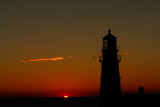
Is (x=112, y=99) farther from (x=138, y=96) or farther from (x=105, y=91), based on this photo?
(x=138, y=96)

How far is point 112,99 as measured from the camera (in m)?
35.8

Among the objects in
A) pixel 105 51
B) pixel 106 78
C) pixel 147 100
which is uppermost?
pixel 105 51

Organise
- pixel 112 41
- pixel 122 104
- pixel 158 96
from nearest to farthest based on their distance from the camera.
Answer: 1. pixel 158 96
2. pixel 122 104
3. pixel 112 41

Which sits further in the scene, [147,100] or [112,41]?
[112,41]

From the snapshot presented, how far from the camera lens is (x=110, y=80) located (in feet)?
119

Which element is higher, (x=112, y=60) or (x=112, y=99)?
(x=112, y=60)

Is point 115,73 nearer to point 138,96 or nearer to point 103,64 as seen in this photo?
point 103,64

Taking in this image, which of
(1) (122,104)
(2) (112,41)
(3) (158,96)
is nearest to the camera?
(3) (158,96)

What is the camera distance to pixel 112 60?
3634cm

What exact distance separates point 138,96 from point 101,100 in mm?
5104

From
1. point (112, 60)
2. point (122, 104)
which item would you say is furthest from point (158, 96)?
point (112, 60)

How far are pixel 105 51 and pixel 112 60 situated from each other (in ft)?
4.53

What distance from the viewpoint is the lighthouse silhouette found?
3588 cm

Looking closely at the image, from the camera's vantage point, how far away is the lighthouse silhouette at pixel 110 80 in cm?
3588
